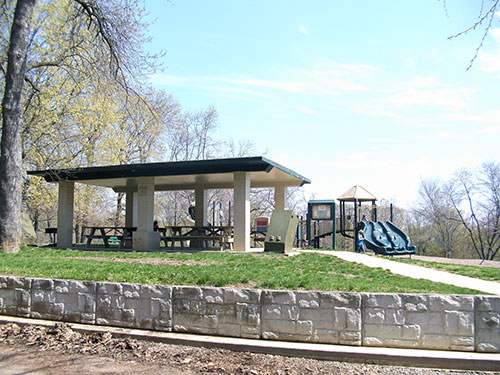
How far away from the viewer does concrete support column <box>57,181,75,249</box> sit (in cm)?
1936

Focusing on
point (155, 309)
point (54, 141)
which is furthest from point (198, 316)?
point (54, 141)

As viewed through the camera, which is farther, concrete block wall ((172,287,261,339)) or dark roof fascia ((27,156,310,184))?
dark roof fascia ((27,156,310,184))

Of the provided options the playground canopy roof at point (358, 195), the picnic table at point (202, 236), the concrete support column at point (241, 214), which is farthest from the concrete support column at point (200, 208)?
the playground canopy roof at point (358, 195)

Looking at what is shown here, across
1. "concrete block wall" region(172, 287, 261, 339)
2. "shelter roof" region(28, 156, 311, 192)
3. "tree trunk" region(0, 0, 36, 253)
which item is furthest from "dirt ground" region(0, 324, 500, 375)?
"shelter roof" region(28, 156, 311, 192)

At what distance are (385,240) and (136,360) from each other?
17141 millimetres

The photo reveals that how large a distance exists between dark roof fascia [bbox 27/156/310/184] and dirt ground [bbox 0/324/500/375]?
9433mm

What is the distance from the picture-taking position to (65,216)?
19.5 m

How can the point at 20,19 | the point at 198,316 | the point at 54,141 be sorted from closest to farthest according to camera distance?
the point at 198,316 < the point at 20,19 < the point at 54,141

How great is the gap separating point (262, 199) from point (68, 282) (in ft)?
117

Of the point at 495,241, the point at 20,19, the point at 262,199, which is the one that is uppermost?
the point at 20,19

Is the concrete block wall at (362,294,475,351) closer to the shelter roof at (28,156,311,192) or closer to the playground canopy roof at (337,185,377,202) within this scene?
the shelter roof at (28,156,311,192)

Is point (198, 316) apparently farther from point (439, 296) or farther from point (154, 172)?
point (154, 172)

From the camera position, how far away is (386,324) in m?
5.35

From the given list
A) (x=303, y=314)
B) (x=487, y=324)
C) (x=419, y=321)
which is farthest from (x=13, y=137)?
(x=487, y=324)
